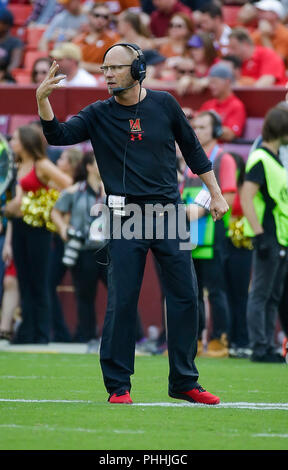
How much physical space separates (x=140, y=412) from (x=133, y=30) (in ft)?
33.5

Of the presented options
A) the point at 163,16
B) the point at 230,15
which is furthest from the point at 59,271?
the point at 230,15

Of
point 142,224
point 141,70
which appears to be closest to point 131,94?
point 141,70

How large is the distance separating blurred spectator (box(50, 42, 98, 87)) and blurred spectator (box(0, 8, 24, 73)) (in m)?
2.23

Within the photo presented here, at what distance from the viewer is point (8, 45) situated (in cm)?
1792

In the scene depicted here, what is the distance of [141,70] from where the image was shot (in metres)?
6.95

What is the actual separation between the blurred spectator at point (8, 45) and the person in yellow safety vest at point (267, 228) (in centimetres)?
775

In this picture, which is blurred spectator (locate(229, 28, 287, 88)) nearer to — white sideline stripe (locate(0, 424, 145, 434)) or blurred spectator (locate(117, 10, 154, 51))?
blurred spectator (locate(117, 10, 154, 51))

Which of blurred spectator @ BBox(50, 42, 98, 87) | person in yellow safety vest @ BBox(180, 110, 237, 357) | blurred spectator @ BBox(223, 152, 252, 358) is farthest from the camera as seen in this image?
blurred spectator @ BBox(50, 42, 98, 87)

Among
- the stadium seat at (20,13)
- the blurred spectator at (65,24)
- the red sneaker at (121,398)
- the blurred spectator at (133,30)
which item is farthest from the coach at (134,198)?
the stadium seat at (20,13)

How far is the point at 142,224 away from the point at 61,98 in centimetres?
781

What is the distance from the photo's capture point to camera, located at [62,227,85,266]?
12.4 meters

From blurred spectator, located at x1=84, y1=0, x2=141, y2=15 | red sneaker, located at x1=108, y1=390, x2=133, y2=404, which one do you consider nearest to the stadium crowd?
blurred spectator, located at x1=84, y1=0, x2=141, y2=15

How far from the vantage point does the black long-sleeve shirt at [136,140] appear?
6.91 m
